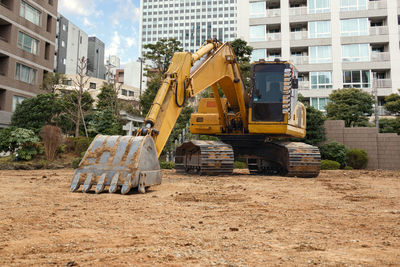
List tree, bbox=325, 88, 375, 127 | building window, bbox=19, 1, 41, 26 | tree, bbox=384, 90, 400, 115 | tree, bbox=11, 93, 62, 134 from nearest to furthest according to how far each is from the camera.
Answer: tree, bbox=11, 93, 62, 134, tree, bbox=325, 88, 375, 127, tree, bbox=384, 90, 400, 115, building window, bbox=19, 1, 41, 26

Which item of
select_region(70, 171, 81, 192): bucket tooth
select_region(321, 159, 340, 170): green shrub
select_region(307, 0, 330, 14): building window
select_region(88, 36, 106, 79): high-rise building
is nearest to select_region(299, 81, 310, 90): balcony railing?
select_region(307, 0, 330, 14): building window

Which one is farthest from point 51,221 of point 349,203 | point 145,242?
point 349,203

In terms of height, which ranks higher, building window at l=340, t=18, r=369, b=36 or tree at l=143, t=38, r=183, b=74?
building window at l=340, t=18, r=369, b=36

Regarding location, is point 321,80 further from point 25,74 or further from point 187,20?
point 187,20

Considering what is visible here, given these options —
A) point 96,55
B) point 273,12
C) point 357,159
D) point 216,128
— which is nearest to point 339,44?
point 273,12

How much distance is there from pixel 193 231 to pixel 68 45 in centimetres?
6625

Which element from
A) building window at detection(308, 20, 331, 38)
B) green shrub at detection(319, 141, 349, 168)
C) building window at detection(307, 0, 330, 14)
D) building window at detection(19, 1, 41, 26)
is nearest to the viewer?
green shrub at detection(319, 141, 349, 168)

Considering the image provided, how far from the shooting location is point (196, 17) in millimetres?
134375

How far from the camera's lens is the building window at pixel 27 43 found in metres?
31.0

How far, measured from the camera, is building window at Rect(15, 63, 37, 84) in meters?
30.7

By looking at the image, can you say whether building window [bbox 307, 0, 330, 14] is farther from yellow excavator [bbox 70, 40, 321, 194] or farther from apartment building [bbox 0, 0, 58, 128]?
apartment building [bbox 0, 0, 58, 128]

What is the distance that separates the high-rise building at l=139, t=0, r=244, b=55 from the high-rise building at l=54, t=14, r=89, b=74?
2742 inches

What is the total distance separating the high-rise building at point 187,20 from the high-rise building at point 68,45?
229 feet

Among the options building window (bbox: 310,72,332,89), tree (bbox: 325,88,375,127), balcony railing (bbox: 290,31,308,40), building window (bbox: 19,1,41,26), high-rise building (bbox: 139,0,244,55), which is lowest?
tree (bbox: 325,88,375,127)
